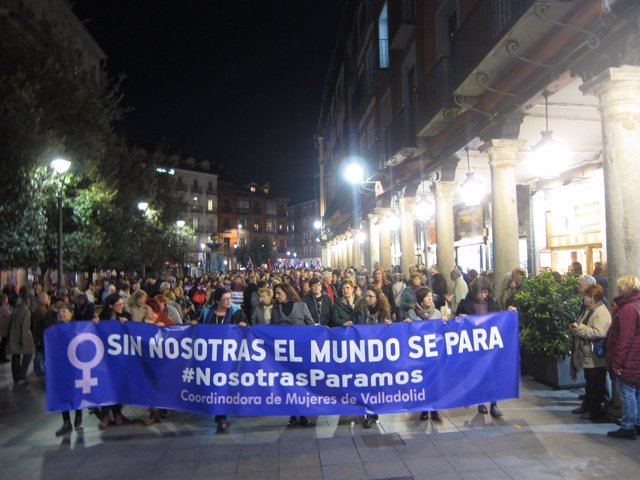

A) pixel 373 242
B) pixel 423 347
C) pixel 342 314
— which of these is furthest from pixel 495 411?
pixel 373 242

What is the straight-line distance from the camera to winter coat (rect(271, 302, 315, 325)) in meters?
7.32

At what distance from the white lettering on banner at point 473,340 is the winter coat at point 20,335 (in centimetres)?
803

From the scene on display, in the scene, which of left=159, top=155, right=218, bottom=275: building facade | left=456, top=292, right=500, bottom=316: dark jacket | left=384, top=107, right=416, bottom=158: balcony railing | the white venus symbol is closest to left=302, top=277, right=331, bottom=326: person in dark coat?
left=456, top=292, right=500, bottom=316: dark jacket

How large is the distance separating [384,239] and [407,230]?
450cm

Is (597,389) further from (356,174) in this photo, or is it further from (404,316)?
(356,174)

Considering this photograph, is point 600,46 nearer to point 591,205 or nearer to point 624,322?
point 624,322

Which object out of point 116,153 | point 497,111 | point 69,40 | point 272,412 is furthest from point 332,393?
point 116,153

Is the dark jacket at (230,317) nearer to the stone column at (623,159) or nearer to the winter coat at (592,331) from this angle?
the winter coat at (592,331)

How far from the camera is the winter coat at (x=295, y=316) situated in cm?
732

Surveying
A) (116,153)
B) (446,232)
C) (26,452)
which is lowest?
(26,452)

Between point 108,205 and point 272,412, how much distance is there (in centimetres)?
1663

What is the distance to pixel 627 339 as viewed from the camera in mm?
5582

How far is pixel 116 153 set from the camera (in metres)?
23.2

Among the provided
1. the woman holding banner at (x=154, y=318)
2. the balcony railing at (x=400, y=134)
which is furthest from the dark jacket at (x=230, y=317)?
the balcony railing at (x=400, y=134)
